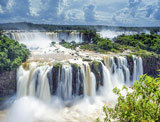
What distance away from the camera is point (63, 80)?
19.6 metres

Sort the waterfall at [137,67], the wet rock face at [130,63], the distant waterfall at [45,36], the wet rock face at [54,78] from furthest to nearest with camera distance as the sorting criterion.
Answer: the distant waterfall at [45,36] → the waterfall at [137,67] → the wet rock face at [130,63] → the wet rock face at [54,78]

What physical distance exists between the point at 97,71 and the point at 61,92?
619 cm

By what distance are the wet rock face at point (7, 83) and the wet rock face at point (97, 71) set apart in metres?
11.0

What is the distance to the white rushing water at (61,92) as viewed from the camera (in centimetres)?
1638

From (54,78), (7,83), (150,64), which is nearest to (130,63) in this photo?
(150,64)

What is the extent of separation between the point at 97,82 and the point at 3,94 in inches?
514

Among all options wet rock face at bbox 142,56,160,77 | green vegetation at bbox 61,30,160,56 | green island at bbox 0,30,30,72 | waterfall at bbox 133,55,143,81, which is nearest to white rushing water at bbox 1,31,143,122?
green island at bbox 0,30,30,72

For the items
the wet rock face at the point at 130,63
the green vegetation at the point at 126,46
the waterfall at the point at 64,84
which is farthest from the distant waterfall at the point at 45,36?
the waterfall at the point at 64,84

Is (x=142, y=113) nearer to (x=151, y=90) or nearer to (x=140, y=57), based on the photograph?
(x=151, y=90)

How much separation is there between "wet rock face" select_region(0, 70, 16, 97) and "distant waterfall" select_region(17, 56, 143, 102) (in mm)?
730

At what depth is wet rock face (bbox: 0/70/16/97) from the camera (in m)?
18.7

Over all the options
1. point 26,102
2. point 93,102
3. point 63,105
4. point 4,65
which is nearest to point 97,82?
point 93,102

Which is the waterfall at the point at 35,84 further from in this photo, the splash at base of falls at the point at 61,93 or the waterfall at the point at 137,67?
the waterfall at the point at 137,67

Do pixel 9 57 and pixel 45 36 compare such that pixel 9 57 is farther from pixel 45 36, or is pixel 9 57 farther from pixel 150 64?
pixel 45 36
